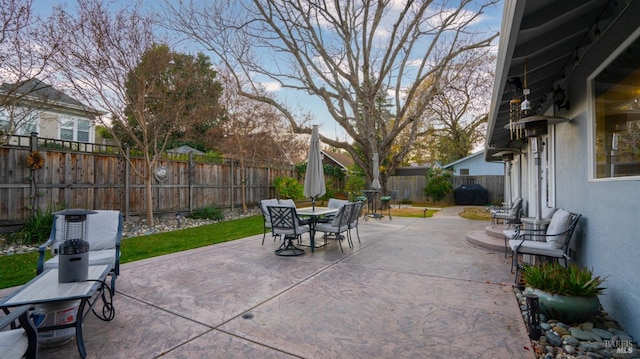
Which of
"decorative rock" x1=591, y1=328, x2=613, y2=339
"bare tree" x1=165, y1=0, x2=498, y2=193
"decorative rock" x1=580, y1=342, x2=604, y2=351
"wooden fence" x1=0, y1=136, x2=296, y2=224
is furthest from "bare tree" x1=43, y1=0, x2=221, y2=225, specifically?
"decorative rock" x1=591, y1=328, x2=613, y2=339

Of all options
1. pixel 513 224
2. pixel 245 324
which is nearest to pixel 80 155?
pixel 245 324

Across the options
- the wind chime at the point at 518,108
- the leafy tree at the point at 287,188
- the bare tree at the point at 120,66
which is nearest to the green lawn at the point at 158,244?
the bare tree at the point at 120,66

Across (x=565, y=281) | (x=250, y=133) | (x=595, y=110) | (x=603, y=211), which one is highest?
(x=250, y=133)

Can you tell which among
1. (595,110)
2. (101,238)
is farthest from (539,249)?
(101,238)

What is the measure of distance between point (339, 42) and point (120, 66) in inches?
342

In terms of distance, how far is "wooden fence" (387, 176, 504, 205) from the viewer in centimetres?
1806

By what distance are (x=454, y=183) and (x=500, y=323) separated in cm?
1798

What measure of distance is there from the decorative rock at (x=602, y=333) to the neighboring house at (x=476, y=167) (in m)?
19.8

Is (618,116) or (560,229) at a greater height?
(618,116)

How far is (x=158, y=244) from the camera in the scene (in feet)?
20.3

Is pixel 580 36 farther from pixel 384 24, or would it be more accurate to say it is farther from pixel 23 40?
pixel 384 24

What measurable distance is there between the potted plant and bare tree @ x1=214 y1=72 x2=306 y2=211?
10.6 meters

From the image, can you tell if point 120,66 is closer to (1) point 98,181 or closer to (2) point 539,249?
(1) point 98,181

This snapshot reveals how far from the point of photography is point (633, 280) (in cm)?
246
